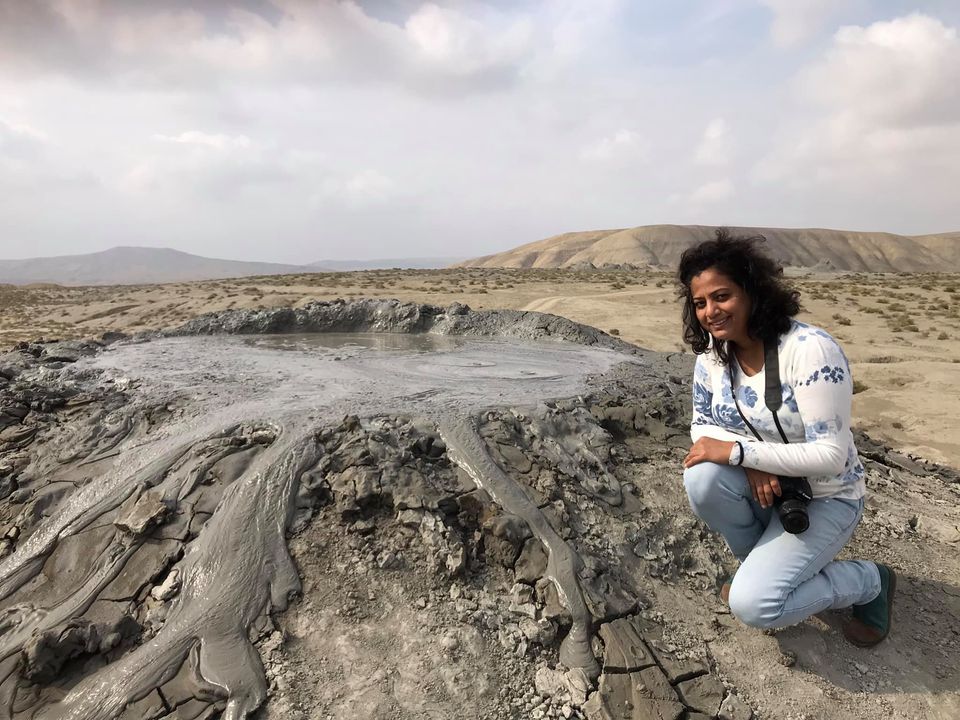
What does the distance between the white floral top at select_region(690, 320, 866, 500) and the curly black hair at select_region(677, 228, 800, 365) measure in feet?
0.26

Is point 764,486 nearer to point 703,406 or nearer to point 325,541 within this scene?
point 703,406

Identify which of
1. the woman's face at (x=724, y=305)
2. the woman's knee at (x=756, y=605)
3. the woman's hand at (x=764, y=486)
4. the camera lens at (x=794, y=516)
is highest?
the woman's face at (x=724, y=305)

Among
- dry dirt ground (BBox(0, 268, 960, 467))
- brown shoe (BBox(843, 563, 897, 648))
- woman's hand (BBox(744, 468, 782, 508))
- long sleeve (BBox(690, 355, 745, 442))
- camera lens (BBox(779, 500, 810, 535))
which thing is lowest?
dry dirt ground (BBox(0, 268, 960, 467))

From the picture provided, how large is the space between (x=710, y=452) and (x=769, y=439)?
258 millimetres

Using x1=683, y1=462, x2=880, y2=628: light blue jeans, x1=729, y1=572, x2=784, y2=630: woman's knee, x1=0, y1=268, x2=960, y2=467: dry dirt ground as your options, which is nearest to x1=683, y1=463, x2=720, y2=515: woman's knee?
x1=683, y1=462, x2=880, y2=628: light blue jeans

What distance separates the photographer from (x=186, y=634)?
2.56 m

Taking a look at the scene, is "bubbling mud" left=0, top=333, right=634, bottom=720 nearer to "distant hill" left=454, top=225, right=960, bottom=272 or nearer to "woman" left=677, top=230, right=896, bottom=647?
"woman" left=677, top=230, right=896, bottom=647

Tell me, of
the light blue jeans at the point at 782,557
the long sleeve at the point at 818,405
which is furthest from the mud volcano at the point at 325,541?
the long sleeve at the point at 818,405

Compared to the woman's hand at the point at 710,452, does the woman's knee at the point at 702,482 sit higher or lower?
lower

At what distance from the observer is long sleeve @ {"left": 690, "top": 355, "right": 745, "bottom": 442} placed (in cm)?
260

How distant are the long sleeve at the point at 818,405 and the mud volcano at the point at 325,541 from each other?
1.16 metres

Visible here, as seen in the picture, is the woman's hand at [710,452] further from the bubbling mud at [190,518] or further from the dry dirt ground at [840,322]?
the dry dirt ground at [840,322]

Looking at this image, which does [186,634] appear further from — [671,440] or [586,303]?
[586,303]

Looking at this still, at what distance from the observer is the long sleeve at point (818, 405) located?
214cm
